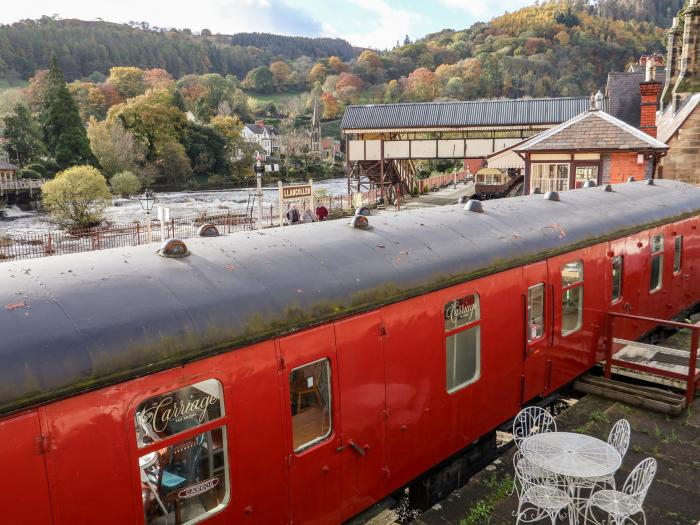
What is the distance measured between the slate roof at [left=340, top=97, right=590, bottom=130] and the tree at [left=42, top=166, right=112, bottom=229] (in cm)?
1677

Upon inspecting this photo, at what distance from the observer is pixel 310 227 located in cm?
611

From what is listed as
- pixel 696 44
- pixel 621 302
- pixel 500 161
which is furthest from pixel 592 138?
pixel 621 302

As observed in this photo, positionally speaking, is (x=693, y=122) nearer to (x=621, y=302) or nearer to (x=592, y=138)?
(x=592, y=138)

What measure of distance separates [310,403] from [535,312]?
391cm

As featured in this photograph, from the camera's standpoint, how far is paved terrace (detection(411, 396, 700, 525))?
231 inches

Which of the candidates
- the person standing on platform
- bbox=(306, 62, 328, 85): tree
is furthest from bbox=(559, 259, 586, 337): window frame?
bbox=(306, 62, 328, 85): tree

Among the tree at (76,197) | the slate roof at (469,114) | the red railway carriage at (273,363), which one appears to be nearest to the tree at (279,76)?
the slate roof at (469,114)

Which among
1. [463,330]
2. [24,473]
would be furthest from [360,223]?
[24,473]

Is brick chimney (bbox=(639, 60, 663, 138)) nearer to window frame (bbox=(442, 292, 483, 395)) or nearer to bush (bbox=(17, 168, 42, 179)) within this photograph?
window frame (bbox=(442, 292, 483, 395))

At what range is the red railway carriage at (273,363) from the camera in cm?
328

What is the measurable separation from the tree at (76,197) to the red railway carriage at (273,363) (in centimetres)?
3229

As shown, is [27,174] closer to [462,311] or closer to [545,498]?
[462,311]

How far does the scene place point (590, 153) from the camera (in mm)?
21453

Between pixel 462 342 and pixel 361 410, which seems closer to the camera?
pixel 361 410
